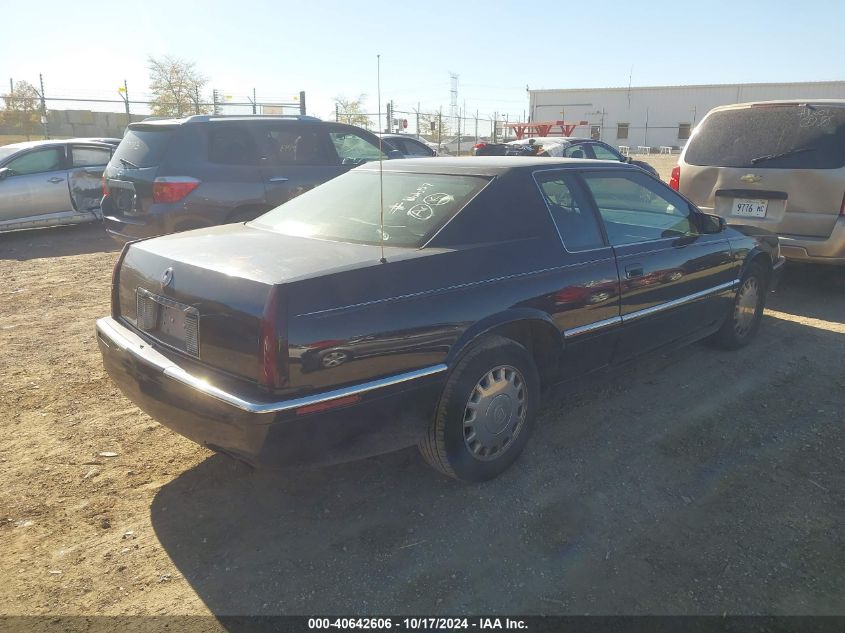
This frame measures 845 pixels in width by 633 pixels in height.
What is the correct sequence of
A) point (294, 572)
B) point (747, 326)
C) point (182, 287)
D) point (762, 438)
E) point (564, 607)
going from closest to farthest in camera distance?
point (564, 607), point (294, 572), point (182, 287), point (762, 438), point (747, 326)

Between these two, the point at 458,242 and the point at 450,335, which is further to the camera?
the point at 458,242

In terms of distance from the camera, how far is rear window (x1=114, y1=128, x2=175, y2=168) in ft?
21.7

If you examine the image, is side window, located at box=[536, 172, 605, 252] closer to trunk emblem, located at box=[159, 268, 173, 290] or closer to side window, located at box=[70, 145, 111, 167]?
trunk emblem, located at box=[159, 268, 173, 290]

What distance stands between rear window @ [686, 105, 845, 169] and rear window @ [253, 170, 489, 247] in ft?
14.1

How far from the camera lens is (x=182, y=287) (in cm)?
274

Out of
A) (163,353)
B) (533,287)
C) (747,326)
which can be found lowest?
(747,326)

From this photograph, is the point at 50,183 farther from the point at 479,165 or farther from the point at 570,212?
the point at 570,212

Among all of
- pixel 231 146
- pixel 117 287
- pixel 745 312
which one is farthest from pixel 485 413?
pixel 231 146

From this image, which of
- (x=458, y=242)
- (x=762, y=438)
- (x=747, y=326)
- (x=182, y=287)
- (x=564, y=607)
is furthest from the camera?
(x=747, y=326)

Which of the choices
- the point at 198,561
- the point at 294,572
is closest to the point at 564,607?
the point at 294,572

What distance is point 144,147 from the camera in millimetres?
6762

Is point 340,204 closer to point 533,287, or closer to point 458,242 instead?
point 458,242

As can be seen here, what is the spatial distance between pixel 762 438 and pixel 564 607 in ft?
6.28

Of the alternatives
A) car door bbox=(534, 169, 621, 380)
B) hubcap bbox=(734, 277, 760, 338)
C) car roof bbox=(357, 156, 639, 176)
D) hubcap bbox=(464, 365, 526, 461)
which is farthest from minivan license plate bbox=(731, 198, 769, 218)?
hubcap bbox=(464, 365, 526, 461)
